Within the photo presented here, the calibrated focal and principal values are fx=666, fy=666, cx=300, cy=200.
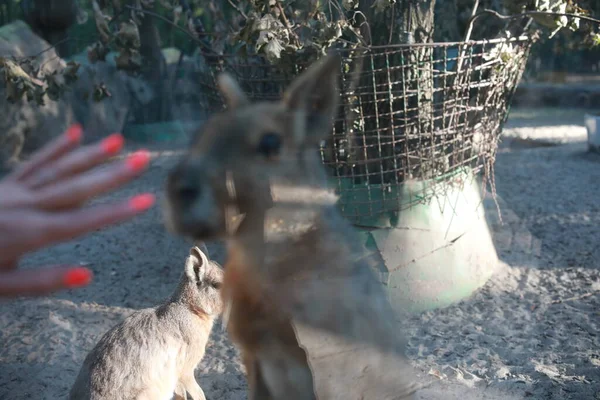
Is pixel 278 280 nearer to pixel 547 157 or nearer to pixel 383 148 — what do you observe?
pixel 383 148

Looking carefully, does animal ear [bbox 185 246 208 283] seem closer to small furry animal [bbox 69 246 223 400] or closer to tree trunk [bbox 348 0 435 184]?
small furry animal [bbox 69 246 223 400]

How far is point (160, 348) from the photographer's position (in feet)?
12.4

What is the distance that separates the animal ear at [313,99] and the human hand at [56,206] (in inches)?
34.8

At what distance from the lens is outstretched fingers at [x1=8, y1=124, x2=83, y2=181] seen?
120 centimetres

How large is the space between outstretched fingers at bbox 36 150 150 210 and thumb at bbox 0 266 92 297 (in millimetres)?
116

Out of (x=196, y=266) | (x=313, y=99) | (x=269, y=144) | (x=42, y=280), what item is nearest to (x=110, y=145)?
(x=42, y=280)

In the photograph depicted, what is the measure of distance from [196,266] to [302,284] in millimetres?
2025

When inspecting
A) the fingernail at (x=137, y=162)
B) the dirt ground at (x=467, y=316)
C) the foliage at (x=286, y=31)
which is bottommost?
the dirt ground at (x=467, y=316)

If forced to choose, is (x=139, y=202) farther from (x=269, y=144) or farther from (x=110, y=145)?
(x=269, y=144)

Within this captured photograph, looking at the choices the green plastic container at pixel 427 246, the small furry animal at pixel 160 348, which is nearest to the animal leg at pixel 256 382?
the small furry animal at pixel 160 348

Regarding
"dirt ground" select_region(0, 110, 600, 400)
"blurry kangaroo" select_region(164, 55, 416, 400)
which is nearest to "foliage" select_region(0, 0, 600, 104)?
"dirt ground" select_region(0, 110, 600, 400)

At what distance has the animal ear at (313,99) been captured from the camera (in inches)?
80.5

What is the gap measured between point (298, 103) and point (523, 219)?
534 cm

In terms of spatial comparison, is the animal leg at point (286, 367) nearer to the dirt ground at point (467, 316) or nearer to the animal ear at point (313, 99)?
the animal ear at point (313, 99)
